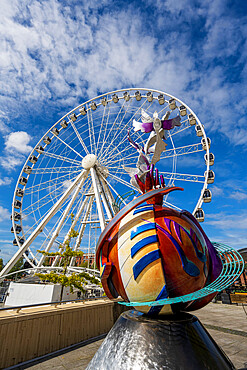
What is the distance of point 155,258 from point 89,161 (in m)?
16.5

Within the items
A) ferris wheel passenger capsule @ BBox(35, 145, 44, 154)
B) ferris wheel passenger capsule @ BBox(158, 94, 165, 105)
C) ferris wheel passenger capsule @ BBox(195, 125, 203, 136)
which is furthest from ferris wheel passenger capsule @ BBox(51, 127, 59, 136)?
ferris wheel passenger capsule @ BBox(195, 125, 203, 136)

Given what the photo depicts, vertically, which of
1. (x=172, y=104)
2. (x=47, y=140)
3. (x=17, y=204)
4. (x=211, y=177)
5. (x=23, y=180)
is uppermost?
(x=47, y=140)

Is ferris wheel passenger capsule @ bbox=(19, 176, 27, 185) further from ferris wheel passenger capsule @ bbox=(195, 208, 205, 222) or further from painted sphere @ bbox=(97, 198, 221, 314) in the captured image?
painted sphere @ bbox=(97, 198, 221, 314)

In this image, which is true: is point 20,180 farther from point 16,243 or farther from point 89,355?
point 89,355

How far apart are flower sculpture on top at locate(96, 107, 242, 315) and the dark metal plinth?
0.61 feet

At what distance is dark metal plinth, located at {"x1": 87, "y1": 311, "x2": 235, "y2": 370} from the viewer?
226 cm

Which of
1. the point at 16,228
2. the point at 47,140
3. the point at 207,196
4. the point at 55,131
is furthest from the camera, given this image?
the point at 55,131

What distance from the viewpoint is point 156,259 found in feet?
8.46

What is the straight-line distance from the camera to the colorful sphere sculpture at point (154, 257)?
258 cm

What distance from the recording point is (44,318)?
17.2 ft

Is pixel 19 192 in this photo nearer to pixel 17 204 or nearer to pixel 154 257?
pixel 17 204

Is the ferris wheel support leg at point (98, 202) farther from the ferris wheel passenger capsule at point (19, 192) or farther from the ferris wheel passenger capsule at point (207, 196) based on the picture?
the ferris wheel passenger capsule at point (19, 192)

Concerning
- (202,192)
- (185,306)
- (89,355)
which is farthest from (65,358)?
(202,192)

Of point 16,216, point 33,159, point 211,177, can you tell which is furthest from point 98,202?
point 16,216
